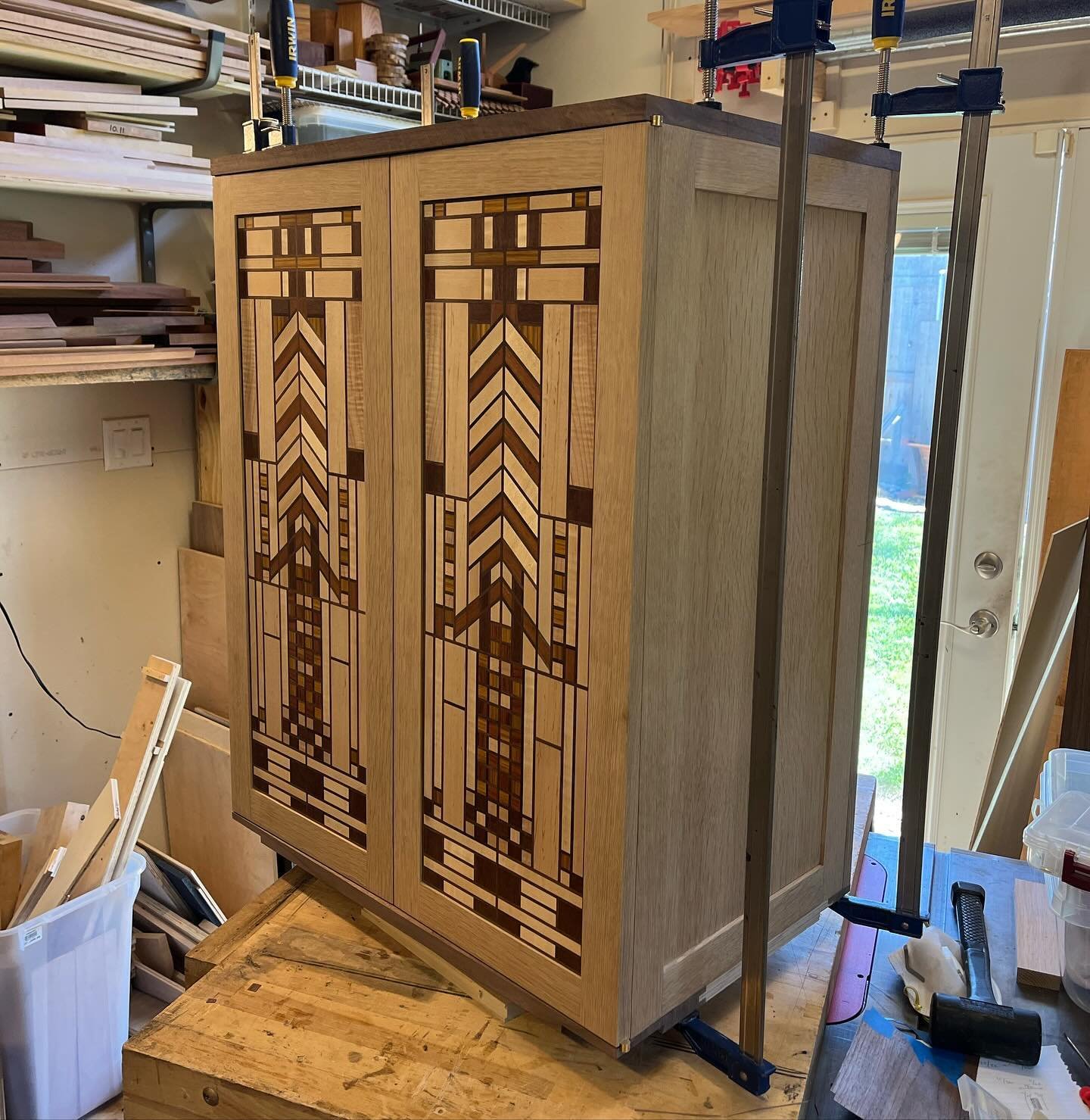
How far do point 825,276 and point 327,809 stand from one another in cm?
76

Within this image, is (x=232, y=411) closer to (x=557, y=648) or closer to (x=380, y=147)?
(x=380, y=147)

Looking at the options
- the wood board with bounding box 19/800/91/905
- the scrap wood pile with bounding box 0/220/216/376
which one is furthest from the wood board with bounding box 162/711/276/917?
the scrap wood pile with bounding box 0/220/216/376

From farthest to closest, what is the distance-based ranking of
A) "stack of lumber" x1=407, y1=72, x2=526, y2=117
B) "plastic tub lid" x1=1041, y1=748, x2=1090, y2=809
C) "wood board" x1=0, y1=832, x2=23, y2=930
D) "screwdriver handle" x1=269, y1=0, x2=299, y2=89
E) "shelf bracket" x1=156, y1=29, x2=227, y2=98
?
"stack of lumber" x1=407, y1=72, x2=526, y2=117, "shelf bracket" x1=156, y1=29, x2=227, y2=98, "wood board" x1=0, y1=832, x2=23, y2=930, "plastic tub lid" x1=1041, y1=748, x2=1090, y2=809, "screwdriver handle" x1=269, y1=0, x2=299, y2=89

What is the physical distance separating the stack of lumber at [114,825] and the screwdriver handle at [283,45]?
42.3 inches

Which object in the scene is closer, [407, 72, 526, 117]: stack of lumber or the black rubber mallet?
the black rubber mallet

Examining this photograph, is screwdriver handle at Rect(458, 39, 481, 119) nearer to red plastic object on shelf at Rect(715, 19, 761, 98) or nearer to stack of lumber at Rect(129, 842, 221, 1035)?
red plastic object on shelf at Rect(715, 19, 761, 98)

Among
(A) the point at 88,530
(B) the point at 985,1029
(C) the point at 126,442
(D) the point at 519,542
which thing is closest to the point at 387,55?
(C) the point at 126,442

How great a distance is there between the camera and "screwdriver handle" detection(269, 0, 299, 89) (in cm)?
105

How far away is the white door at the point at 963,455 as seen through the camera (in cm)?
213

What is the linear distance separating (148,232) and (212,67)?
0.40 meters

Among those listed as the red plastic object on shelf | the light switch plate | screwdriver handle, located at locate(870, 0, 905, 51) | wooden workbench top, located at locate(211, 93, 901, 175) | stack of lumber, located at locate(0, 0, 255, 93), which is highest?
the red plastic object on shelf

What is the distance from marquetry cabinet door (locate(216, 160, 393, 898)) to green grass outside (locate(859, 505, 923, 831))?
1649 mm

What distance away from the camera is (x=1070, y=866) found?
1.02 metres

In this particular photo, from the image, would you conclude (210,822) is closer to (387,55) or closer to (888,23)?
(387,55)
